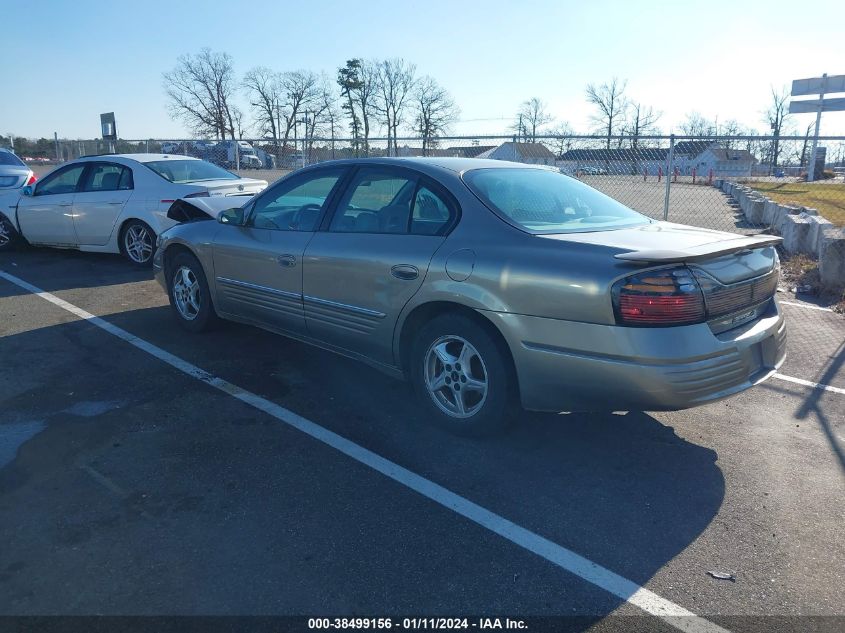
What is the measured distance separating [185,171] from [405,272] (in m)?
6.40

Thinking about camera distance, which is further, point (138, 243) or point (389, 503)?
point (138, 243)

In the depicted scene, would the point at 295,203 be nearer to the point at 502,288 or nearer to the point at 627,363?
the point at 502,288

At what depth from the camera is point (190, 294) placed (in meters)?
6.02

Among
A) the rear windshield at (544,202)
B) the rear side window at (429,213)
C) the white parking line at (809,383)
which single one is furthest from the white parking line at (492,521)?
the white parking line at (809,383)

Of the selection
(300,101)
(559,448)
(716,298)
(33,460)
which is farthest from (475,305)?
(300,101)

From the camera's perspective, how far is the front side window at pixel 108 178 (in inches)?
362

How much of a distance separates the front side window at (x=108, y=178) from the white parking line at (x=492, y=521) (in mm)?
5103

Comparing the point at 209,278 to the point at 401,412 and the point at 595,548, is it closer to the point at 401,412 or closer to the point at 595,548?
the point at 401,412

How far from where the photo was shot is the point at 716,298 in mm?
3434

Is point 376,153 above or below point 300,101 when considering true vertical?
below

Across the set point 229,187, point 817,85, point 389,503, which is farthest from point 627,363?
point 817,85

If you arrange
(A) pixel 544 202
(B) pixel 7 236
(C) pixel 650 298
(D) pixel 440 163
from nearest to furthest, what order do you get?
(C) pixel 650 298, (A) pixel 544 202, (D) pixel 440 163, (B) pixel 7 236

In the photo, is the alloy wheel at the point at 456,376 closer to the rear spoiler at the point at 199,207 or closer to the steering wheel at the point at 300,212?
the steering wheel at the point at 300,212

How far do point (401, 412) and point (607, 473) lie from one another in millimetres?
1407
